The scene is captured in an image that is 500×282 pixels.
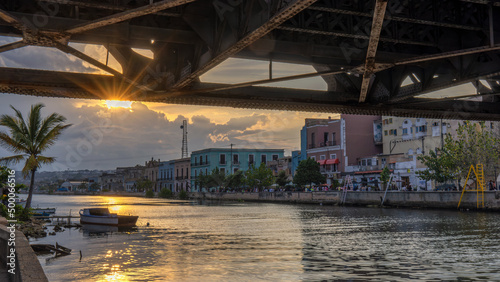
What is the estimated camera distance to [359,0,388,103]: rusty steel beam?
5.37 meters

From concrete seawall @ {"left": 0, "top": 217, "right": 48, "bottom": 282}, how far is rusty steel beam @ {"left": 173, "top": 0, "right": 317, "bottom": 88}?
3.77 metres

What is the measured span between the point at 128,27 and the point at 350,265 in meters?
11.4

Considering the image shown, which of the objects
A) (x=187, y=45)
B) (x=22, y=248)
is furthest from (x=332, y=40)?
(x=22, y=248)

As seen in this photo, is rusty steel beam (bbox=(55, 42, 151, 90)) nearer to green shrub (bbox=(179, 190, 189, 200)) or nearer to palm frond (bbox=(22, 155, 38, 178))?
palm frond (bbox=(22, 155, 38, 178))

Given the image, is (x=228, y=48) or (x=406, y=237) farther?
(x=406, y=237)

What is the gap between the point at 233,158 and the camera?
367 feet

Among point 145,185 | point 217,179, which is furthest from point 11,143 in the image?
point 145,185

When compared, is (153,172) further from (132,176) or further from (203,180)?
(203,180)

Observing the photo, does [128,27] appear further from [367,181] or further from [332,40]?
[367,181]

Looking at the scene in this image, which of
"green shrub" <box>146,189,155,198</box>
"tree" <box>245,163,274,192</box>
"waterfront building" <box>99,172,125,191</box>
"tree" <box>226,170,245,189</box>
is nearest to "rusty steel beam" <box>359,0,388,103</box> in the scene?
"tree" <box>245,163,274,192</box>

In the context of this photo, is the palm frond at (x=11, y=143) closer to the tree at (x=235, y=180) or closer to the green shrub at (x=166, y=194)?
the tree at (x=235, y=180)

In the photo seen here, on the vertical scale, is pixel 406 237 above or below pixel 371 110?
below

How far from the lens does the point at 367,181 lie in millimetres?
68750

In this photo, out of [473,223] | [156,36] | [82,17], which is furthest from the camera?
[473,223]
